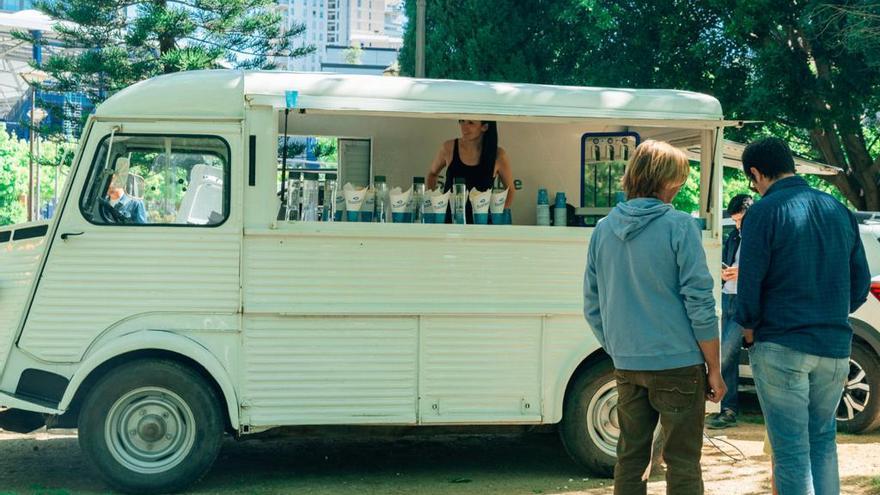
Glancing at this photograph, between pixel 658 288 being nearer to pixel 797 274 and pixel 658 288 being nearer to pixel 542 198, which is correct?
pixel 797 274

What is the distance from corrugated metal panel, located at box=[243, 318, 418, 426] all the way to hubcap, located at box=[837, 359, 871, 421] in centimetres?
404

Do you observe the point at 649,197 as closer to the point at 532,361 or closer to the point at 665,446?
the point at 665,446

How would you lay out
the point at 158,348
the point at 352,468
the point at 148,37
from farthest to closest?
the point at 148,37 < the point at 352,468 < the point at 158,348

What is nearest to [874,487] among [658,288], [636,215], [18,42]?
[658,288]

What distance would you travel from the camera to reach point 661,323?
15.3 feet

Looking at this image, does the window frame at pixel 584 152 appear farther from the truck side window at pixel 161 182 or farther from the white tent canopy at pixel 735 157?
the truck side window at pixel 161 182

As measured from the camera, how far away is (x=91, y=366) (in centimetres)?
639

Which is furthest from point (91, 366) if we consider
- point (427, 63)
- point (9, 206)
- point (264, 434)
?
point (9, 206)

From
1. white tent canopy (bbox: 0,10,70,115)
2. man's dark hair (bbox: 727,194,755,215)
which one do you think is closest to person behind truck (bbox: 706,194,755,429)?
man's dark hair (bbox: 727,194,755,215)

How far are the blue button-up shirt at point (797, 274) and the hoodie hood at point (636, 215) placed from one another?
0.48m

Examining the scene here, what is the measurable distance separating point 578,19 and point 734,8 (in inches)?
99.5

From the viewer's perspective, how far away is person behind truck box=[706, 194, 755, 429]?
346 inches

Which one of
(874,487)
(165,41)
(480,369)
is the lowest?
(874,487)

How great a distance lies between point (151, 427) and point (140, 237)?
1126 mm
